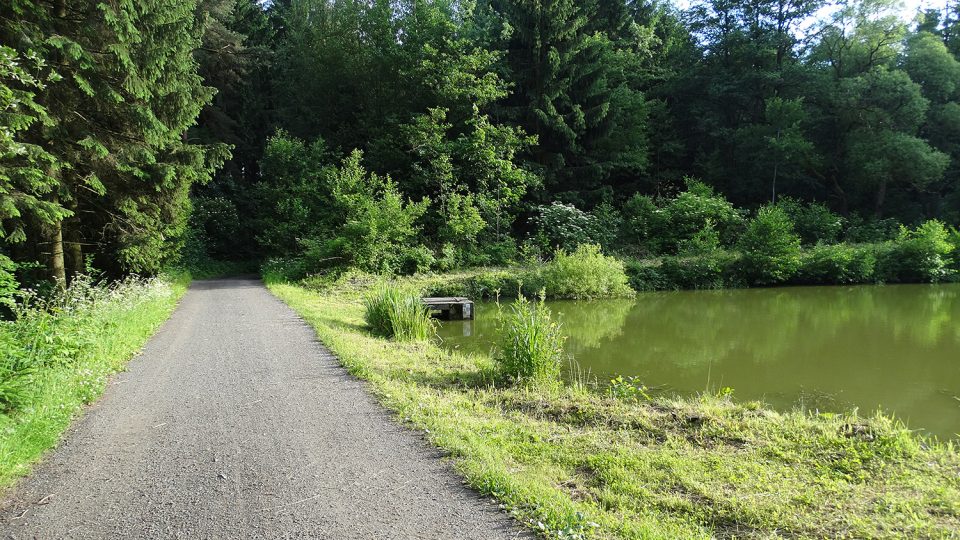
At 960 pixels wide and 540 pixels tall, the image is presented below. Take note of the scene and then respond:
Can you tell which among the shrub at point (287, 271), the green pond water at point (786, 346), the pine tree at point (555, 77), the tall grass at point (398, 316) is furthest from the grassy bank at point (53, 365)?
the pine tree at point (555, 77)

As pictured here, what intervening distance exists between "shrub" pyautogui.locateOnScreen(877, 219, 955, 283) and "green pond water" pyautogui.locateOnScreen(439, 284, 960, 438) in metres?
4.30

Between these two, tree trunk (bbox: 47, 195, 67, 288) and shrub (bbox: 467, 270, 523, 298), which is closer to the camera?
tree trunk (bbox: 47, 195, 67, 288)

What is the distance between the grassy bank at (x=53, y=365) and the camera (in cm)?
434

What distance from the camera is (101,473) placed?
403cm

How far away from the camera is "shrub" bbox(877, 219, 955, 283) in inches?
861

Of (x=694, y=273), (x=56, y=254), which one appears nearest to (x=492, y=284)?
(x=694, y=273)

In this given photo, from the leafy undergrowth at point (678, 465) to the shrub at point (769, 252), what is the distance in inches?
676

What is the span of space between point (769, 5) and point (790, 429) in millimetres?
32822

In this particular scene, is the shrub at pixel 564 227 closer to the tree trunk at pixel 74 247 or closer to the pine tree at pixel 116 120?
the pine tree at pixel 116 120

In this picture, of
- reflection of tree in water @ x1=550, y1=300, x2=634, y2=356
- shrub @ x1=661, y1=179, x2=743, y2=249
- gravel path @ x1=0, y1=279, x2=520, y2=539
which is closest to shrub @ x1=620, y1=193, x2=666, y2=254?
shrub @ x1=661, y1=179, x2=743, y2=249

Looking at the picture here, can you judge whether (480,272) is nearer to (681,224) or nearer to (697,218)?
(681,224)

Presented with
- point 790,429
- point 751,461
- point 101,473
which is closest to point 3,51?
point 101,473

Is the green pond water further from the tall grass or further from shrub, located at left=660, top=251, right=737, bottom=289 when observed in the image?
shrub, located at left=660, top=251, right=737, bottom=289

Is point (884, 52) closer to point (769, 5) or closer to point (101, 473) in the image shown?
point (769, 5)
